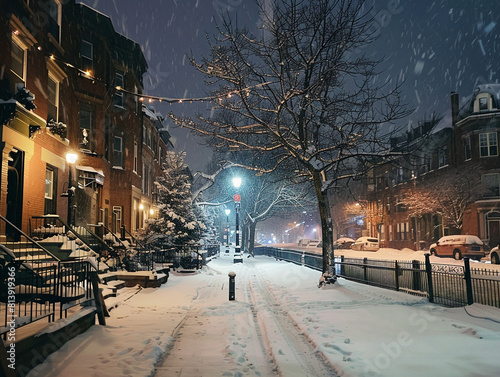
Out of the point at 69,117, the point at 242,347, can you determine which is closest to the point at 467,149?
the point at 69,117

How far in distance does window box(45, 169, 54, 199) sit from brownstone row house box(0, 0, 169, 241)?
40 mm

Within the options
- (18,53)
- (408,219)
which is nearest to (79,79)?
(18,53)

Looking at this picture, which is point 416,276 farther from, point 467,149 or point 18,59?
point 467,149

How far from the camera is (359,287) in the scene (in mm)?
15258

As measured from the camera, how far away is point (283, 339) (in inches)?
320

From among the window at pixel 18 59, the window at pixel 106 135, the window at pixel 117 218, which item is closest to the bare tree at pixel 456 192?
the window at pixel 117 218

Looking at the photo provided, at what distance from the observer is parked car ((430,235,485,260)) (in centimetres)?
2903

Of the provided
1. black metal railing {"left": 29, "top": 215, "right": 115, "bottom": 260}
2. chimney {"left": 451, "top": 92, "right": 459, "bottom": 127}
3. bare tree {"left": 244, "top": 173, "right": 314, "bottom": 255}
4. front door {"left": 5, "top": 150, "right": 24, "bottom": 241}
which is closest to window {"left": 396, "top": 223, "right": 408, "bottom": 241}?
chimney {"left": 451, "top": 92, "right": 459, "bottom": 127}

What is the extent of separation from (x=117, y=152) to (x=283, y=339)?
19773mm

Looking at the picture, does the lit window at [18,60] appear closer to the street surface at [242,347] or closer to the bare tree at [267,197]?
the street surface at [242,347]

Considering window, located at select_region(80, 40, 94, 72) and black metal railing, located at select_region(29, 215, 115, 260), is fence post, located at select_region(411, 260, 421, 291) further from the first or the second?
window, located at select_region(80, 40, 94, 72)

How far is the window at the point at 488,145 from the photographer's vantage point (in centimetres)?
3849

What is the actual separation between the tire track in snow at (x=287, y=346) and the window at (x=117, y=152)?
15.9 meters

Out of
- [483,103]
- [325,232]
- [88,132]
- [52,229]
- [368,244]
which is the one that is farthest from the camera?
[368,244]
